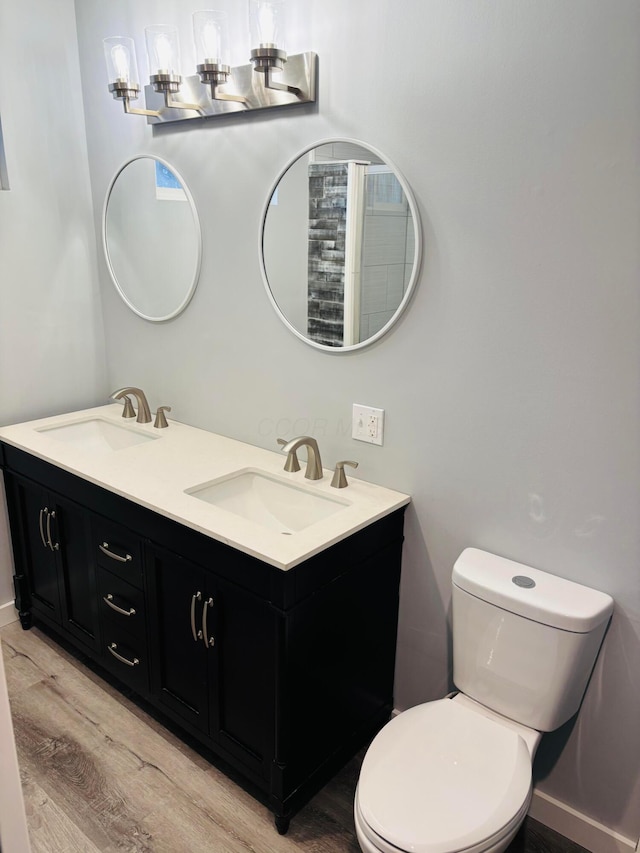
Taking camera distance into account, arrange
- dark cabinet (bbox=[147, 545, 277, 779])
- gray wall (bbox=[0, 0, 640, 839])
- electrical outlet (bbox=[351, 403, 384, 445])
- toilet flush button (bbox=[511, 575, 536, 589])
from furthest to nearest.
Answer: electrical outlet (bbox=[351, 403, 384, 445]) < dark cabinet (bbox=[147, 545, 277, 779]) < toilet flush button (bbox=[511, 575, 536, 589]) < gray wall (bbox=[0, 0, 640, 839])

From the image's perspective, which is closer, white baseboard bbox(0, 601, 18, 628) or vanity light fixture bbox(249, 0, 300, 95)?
vanity light fixture bbox(249, 0, 300, 95)

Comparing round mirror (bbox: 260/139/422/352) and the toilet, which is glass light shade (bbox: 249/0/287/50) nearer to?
round mirror (bbox: 260/139/422/352)

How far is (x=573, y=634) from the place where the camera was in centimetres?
149

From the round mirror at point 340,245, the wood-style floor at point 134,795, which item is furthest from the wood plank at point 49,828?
the round mirror at point 340,245

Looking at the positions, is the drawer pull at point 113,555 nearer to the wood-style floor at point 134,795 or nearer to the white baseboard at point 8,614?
the wood-style floor at point 134,795

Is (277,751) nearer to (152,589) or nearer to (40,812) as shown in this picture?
(152,589)

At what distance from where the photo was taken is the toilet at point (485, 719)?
4.36ft

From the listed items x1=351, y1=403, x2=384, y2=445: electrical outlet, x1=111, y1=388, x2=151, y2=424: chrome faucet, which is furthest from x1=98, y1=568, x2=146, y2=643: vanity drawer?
x1=351, y1=403, x2=384, y2=445: electrical outlet

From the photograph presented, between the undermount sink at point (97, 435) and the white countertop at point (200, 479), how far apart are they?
2 cm

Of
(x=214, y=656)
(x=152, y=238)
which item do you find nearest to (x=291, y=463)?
(x=214, y=656)

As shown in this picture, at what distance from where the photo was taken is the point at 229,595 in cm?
172

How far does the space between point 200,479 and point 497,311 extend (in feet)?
3.29

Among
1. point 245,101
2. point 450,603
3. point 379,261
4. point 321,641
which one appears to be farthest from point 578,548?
point 245,101

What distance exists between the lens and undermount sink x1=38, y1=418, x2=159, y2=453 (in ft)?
8.21
